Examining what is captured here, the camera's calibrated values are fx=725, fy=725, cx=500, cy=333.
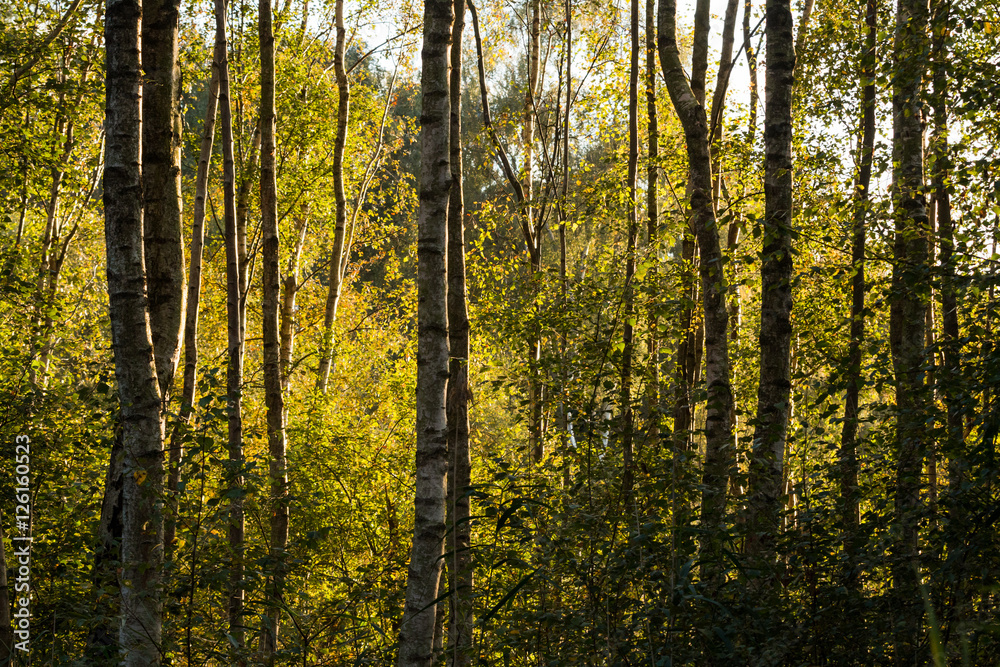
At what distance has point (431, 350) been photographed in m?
4.22

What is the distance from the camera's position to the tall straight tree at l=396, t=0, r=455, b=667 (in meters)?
4.02

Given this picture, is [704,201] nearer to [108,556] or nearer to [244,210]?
[108,556]

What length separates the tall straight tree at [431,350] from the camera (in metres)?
4.02

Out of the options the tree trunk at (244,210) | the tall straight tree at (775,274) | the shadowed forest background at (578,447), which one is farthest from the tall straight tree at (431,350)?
the tree trunk at (244,210)

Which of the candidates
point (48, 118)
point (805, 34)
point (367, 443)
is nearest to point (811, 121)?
point (805, 34)

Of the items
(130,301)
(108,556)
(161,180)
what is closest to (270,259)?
(161,180)

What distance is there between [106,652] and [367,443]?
749 centimetres

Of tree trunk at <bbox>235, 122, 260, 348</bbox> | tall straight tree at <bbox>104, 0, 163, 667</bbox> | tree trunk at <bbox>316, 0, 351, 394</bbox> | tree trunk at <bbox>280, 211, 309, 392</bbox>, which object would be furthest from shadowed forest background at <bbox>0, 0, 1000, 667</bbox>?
tree trunk at <bbox>280, 211, 309, 392</bbox>

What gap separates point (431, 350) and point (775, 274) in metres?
2.68

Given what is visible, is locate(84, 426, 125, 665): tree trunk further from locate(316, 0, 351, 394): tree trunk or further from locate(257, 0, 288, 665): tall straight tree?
locate(316, 0, 351, 394): tree trunk

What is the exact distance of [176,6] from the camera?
4797 millimetres

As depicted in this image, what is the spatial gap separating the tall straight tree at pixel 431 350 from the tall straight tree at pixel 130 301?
133 centimetres

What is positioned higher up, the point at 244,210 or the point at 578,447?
the point at 244,210

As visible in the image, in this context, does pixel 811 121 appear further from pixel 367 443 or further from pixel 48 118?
pixel 48 118
